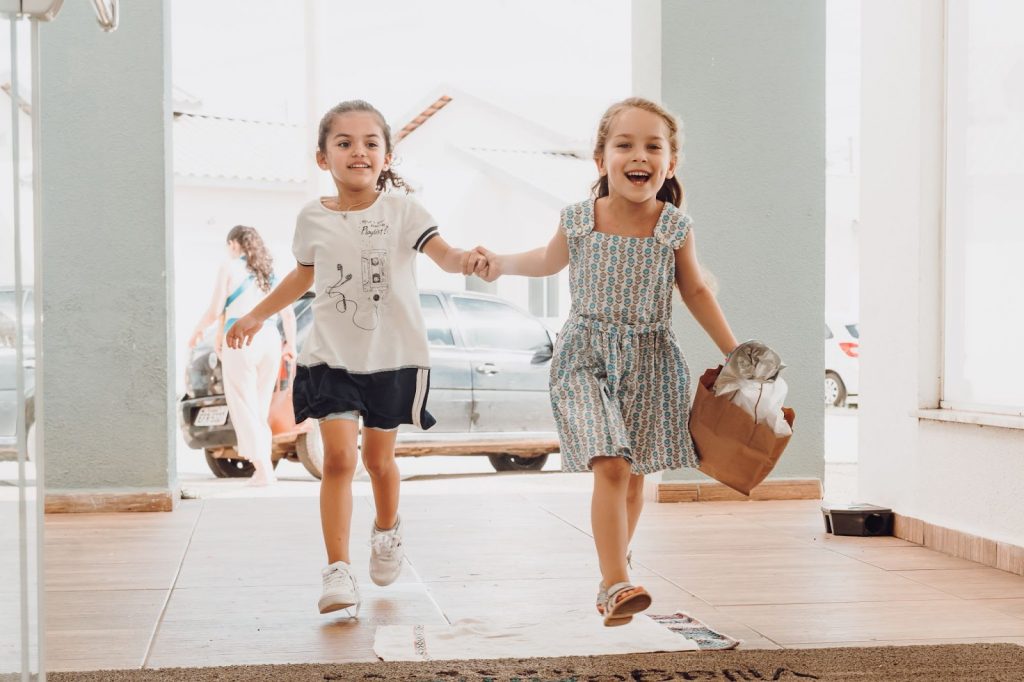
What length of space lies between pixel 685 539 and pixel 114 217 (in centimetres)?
306

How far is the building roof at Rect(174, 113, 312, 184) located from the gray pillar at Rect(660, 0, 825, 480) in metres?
17.0

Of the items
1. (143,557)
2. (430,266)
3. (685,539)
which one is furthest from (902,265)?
(430,266)

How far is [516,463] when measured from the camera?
9.12 meters

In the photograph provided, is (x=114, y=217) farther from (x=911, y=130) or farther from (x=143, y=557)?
(x=911, y=130)

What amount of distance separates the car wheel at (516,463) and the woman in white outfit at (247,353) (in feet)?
6.70

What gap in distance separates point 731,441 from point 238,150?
23890mm

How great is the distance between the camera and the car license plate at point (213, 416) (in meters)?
7.70

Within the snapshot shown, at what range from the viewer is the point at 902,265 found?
5.00m

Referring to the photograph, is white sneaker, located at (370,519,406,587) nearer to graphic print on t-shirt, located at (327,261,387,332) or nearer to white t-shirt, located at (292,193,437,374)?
white t-shirt, located at (292,193,437,374)

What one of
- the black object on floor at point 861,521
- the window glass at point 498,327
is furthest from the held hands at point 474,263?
the window glass at point 498,327

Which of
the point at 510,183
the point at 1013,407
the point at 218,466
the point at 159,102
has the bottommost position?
the point at 218,466

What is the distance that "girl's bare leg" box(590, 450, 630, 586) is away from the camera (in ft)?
10.2

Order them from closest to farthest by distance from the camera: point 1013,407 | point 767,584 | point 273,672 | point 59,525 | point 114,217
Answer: point 273,672 < point 767,584 < point 1013,407 < point 59,525 < point 114,217

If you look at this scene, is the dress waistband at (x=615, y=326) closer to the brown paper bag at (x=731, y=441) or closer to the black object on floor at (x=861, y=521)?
the brown paper bag at (x=731, y=441)
